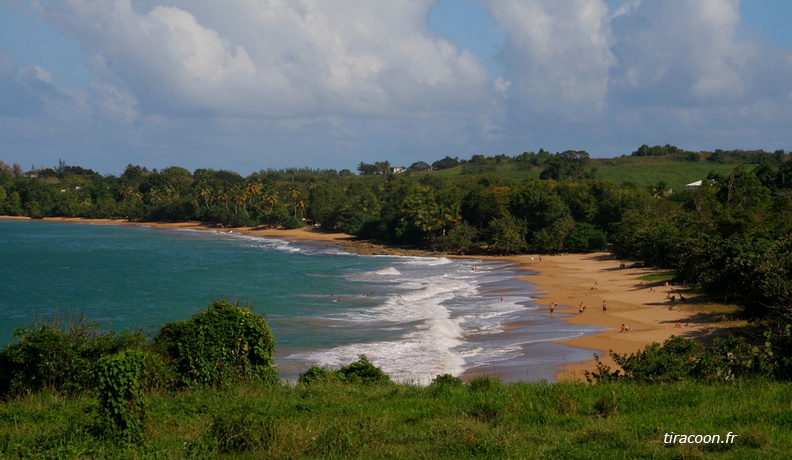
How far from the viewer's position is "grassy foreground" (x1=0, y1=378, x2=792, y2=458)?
8.81 metres

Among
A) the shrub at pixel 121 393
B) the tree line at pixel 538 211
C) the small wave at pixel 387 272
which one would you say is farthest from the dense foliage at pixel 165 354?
the small wave at pixel 387 272

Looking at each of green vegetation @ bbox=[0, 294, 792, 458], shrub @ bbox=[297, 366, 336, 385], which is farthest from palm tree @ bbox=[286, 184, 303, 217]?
shrub @ bbox=[297, 366, 336, 385]

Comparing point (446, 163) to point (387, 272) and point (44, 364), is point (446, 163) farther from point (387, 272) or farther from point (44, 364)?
point (44, 364)

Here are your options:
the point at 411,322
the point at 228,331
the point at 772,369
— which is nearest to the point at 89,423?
the point at 228,331

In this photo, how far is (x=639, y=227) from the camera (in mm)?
59000

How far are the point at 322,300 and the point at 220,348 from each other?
90.9 feet

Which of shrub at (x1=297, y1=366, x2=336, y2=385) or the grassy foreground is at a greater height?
the grassy foreground

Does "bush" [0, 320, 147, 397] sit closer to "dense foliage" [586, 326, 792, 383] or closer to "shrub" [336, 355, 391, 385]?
"shrub" [336, 355, 391, 385]

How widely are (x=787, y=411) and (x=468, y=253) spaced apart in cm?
6643

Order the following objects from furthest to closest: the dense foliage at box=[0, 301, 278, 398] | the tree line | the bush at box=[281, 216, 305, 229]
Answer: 1. the bush at box=[281, 216, 305, 229]
2. the tree line
3. the dense foliage at box=[0, 301, 278, 398]

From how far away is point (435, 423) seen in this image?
1028cm

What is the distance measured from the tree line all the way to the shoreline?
84.4 inches

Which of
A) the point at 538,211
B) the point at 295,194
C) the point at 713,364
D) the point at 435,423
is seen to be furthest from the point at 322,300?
the point at 295,194

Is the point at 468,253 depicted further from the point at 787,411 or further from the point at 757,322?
the point at 787,411
